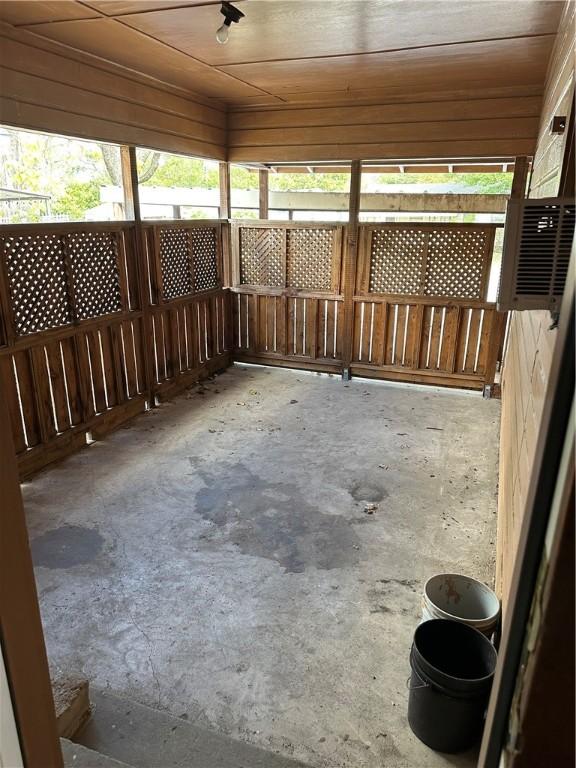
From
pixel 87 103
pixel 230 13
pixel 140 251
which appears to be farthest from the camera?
pixel 140 251

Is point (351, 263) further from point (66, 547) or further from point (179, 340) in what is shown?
point (66, 547)

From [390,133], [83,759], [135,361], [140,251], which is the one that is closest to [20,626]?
[83,759]

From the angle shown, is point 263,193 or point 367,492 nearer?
point 367,492

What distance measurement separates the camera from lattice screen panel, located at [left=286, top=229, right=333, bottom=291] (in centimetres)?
557

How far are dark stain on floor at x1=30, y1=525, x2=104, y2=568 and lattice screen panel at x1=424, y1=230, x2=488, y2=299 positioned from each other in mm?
3967

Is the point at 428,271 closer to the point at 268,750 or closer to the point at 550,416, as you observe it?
the point at 268,750

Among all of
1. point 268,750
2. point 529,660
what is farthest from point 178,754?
point 529,660

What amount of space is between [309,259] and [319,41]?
2.62 m

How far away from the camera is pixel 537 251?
1.28 m

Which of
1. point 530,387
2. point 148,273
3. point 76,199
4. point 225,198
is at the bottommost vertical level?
point 530,387

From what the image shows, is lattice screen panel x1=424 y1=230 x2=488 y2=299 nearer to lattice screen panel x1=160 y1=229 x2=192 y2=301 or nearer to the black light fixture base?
lattice screen panel x1=160 y1=229 x2=192 y2=301

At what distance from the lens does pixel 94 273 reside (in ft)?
13.1

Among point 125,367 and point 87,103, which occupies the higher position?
point 87,103

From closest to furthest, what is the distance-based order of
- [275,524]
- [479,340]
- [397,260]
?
[275,524]
[479,340]
[397,260]
